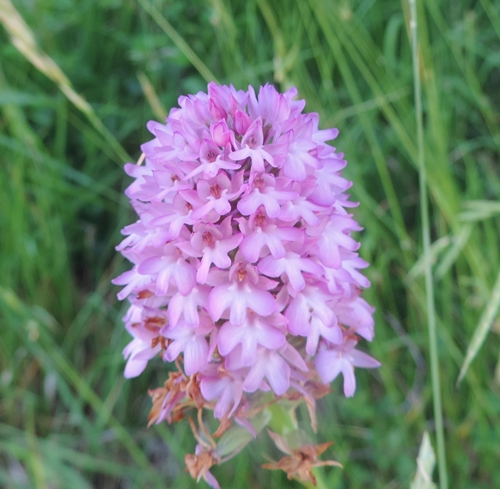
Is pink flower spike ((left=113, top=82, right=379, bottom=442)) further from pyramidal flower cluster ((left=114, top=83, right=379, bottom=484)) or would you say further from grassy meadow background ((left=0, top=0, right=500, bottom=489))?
grassy meadow background ((left=0, top=0, right=500, bottom=489))

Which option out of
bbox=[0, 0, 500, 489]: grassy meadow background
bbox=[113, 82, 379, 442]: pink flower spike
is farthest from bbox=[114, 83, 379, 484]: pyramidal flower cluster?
bbox=[0, 0, 500, 489]: grassy meadow background

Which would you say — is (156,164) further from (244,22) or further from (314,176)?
(244,22)

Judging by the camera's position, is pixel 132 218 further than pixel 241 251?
Yes

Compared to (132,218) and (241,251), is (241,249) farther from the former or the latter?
(132,218)

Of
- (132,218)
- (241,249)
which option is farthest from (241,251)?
(132,218)

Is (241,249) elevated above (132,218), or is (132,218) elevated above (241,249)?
(132,218)

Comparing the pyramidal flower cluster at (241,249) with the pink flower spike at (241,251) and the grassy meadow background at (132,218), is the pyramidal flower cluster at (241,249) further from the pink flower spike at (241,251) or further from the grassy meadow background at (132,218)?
the grassy meadow background at (132,218)

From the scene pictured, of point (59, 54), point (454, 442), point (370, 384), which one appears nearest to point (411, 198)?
point (370, 384)
